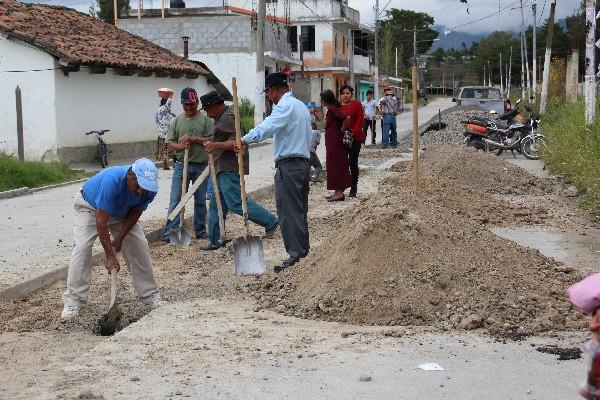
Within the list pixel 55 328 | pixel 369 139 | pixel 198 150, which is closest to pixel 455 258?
pixel 55 328

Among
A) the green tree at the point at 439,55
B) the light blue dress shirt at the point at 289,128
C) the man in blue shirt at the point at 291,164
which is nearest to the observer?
the light blue dress shirt at the point at 289,128

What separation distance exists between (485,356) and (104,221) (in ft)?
9.67

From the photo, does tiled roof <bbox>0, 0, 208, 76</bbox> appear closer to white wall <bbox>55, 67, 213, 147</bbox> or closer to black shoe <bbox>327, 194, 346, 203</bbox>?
white wall <bbox>55, 67, 213, 147</bbox>

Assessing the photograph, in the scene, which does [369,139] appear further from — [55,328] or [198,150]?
[55,328]

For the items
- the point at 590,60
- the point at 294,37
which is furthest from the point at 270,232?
the point at 294,37

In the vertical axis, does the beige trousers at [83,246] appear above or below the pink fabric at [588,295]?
below

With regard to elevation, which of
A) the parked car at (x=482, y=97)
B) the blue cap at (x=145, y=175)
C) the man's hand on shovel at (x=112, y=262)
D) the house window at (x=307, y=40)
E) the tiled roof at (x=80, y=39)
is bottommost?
the man's hand on shovel at (x=112, y=262)

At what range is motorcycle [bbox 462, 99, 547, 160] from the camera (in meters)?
23.3

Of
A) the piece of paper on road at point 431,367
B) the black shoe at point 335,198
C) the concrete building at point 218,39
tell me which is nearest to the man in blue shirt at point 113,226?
the piece of paper on road at point 431,367

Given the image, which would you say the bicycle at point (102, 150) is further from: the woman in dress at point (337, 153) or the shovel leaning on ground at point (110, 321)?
the shovel leaning on ground at point (110, 321)

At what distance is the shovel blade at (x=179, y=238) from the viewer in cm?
1077

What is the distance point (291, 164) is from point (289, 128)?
34cm

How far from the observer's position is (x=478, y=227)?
877cm

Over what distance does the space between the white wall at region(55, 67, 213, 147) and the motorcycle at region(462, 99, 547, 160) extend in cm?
940
